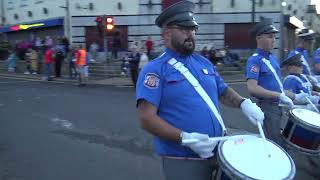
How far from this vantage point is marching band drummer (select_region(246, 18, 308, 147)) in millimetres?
5277

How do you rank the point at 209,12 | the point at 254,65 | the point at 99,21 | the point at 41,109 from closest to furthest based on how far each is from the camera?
the point at 254,65 → the point at 41,109 → the point at 99,21 → the point at 209,12

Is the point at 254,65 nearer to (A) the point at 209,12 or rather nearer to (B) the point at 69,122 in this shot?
(B) the point at 69,122

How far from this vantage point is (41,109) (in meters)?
13.2

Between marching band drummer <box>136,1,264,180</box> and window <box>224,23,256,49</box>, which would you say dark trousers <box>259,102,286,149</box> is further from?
window <box>224,23,256,49</box>

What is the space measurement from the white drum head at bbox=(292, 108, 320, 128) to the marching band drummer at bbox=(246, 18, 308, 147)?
0.10 m

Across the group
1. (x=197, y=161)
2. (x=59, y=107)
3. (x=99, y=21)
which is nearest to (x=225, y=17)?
(x=99, y=21)

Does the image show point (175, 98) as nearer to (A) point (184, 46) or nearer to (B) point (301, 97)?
(A) point (184, 46)

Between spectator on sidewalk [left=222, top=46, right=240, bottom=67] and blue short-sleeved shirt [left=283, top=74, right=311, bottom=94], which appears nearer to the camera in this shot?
blue short-sleeved shirt [left=283, top=74, right=311, bottom=94]

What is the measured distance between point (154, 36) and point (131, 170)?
25772 mm

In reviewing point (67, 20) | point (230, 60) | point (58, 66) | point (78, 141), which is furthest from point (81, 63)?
point (67, 20)

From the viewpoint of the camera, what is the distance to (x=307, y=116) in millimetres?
5172

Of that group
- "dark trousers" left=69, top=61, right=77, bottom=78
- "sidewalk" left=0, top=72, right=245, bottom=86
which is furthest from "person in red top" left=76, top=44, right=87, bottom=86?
"dark trousers" left=69, top=61, right=77, bottom=78

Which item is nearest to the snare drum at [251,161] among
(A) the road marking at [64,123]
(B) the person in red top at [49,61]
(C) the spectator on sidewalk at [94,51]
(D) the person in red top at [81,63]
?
(A) the road marking at [64,123]

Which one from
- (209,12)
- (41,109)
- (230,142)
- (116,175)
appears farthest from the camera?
(209,12)
